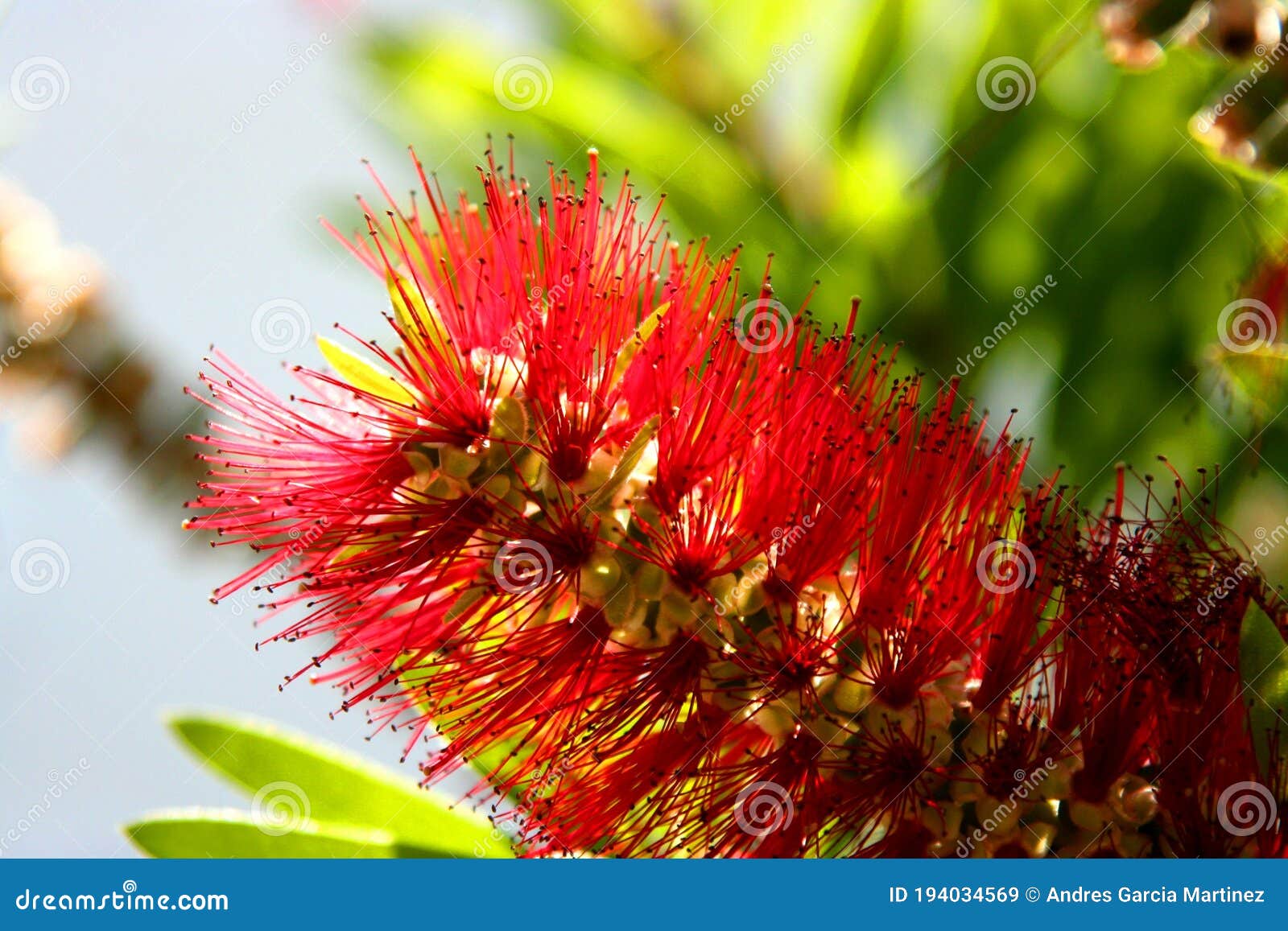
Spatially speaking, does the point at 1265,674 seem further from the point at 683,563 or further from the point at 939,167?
the point at 939,167

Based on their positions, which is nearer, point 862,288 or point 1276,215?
point 1276,215

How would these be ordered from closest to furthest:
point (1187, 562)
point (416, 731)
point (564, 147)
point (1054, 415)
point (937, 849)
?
1. point (1187, 562)
2. point (937, 849)
3. point (416, 731)
4. point (1054, 415)
5. point (564, 147)

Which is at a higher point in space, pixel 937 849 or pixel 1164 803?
pixel 1164 803

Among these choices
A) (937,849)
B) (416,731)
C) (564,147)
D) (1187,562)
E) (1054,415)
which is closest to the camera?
(1187,562)

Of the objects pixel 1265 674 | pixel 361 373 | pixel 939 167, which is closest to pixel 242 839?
pixel 361 373

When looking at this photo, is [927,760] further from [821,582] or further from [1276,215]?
[1276,215]

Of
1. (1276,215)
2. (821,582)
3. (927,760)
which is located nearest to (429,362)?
(821,582)

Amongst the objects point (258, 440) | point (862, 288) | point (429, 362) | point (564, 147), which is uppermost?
point (862, 288)
